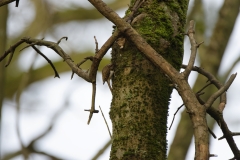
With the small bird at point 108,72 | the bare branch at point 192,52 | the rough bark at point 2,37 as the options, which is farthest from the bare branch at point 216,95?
the rough bark at point 2,37

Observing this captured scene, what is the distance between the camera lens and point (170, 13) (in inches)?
53.4

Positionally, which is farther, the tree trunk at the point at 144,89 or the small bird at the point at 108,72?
the small bird at the point at 108,72

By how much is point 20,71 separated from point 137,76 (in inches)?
170

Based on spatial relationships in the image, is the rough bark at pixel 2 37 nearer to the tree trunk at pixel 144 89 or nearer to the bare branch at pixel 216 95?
the tree trunk at pixel 144 89

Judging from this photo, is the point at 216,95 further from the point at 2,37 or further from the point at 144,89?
the point at 2,37

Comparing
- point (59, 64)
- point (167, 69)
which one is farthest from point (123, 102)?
point (59, 64)

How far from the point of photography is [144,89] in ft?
4.00

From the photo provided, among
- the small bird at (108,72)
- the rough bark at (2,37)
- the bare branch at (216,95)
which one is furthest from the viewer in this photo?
the rough bark at (2,37)

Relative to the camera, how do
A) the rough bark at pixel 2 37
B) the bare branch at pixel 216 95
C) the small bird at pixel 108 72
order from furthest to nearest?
the rough bark at pixel 2 37 → the small bird at pixel 108 72 → the bare branch at pixel 216 95

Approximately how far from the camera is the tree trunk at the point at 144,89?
117 cm

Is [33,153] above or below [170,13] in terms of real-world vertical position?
above

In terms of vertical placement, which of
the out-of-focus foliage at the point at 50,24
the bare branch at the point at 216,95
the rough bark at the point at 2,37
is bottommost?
the bare branch at the point at 216,95

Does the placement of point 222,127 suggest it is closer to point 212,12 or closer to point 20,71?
point 212,12

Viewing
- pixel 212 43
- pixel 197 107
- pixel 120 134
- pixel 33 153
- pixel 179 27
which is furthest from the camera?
pixel 33 153
